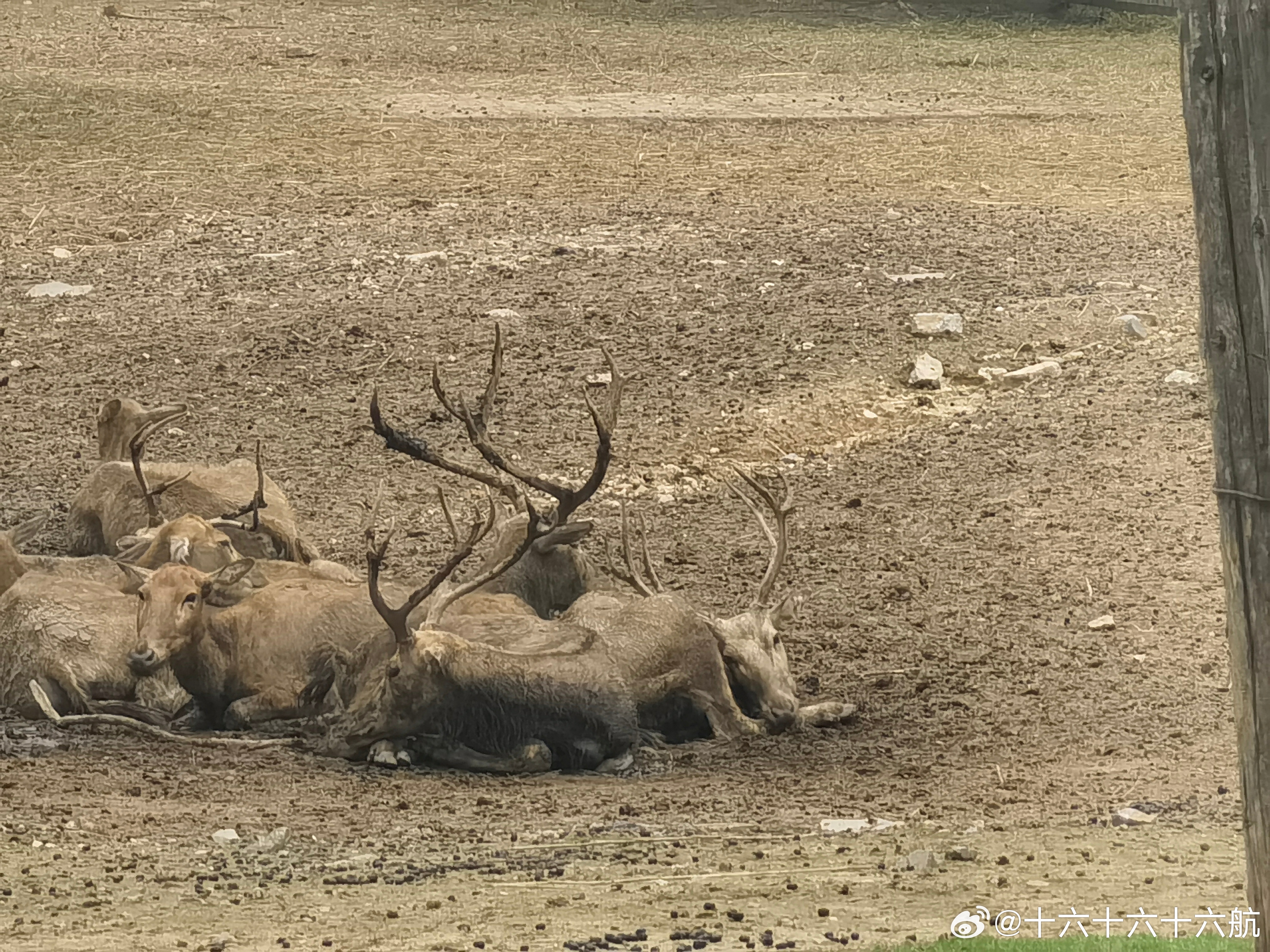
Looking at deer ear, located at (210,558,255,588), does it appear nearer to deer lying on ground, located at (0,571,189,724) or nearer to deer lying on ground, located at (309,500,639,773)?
deer lying on ground, located at (0,571,189,724)

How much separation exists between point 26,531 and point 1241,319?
6797mm

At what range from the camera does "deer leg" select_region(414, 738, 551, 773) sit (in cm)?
→ 715

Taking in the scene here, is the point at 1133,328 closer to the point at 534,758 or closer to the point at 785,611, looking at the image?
the point at 785,611

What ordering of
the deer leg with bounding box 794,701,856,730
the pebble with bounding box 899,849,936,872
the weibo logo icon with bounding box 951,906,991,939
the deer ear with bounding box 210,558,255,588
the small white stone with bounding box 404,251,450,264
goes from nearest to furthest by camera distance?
the weibo logo icon with bounding box 951,906,991,939 → the pebble with bounding box 899,849,936,872 → the deer leg with bounding box 794,701,856,730 → the deer ear with bounding box 210,558,255,588 → the small white stone with bounding box 404,251,450,264

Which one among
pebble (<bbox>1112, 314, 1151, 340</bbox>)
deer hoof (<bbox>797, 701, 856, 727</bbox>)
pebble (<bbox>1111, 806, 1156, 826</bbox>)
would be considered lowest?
deer hoof (<bbox>797, 701, 856, 727</bbox>)

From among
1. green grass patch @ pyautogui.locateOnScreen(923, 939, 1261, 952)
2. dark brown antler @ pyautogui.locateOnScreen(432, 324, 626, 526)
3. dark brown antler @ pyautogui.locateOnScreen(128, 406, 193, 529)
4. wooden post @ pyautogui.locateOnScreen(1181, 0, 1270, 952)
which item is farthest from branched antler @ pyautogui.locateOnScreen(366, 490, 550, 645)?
wooden post @ pyautogui.locateOnScreen(1181, 0, 1270, 952)

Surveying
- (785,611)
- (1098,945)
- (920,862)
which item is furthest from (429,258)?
(1098,945)

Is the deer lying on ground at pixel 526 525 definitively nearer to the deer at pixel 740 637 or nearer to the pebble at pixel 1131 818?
the deer at pixel 740 637

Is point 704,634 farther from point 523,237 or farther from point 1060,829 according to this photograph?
Result: point 523,237

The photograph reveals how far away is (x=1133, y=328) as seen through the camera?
11820mm

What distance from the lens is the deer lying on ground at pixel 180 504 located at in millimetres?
8922

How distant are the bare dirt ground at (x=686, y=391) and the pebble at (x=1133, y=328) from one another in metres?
0.11

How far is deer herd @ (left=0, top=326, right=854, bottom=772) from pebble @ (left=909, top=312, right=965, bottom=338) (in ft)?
10.8

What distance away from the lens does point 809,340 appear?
11.8m
